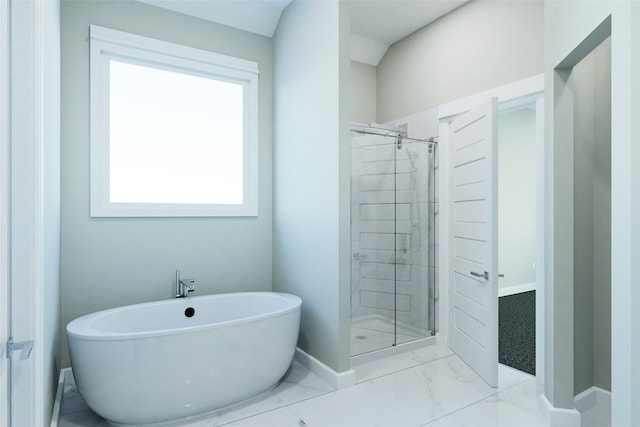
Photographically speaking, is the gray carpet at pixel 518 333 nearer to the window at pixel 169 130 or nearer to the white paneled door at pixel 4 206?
the window at pixel 169 130

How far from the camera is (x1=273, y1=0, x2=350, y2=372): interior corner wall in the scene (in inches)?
101

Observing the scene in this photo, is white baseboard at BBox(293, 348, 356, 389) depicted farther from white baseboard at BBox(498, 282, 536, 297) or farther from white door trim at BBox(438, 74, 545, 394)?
white baseboard at BBox(498, 282, 536, 297)

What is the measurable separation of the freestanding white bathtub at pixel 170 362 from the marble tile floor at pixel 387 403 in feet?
0.56

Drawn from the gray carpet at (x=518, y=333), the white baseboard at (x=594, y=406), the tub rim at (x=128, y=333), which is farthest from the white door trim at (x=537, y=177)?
the tub rim at (x=128, y=333)

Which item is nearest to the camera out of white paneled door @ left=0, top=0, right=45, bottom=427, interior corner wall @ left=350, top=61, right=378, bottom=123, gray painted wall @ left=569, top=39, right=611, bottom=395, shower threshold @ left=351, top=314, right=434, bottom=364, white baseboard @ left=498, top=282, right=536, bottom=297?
white paneled door @ left=0, top=0, right=45, bottom=427

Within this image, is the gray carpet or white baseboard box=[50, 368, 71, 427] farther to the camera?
the gray carpet

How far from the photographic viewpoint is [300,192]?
9.83 feet

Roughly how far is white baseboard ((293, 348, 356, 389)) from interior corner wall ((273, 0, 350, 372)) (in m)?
0.04

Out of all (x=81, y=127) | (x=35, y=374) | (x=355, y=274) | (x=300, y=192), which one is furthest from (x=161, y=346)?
(x=355, y=274)

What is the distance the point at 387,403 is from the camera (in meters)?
2.35

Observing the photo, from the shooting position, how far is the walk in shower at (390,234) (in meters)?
3.58

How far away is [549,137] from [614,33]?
0.68 meters

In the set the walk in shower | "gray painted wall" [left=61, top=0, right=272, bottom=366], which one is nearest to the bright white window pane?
"gray painted wall" [left=61, top=0, right=272, bottom=366]

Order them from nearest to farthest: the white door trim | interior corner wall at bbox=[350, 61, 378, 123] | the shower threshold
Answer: the white door trim, the shower threshold, interior corner wall at bbox=[350, 61, 378, 123]
